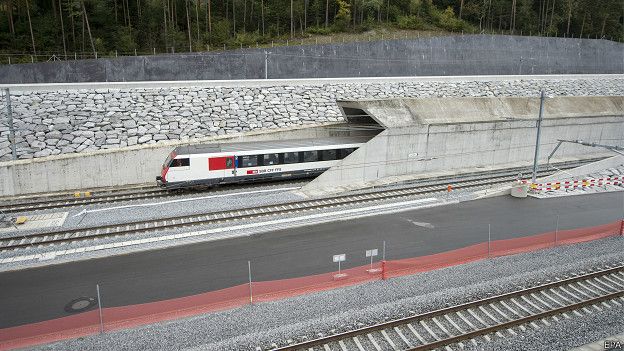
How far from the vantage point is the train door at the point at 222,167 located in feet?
81.2

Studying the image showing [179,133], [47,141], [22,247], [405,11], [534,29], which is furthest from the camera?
[534,29]

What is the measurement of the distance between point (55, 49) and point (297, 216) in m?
38.9

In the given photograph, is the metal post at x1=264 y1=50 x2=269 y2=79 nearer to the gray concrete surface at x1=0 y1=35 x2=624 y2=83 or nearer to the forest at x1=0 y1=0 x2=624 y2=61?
the gray concrete surface at x1=0 y1=35 x2=624 y2=83

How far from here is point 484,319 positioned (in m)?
12.7

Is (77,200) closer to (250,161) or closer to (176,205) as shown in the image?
(176,205)

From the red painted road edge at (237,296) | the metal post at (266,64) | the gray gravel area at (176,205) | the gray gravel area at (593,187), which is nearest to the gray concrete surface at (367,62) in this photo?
the metal post at (266,64)

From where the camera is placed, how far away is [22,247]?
17.9m

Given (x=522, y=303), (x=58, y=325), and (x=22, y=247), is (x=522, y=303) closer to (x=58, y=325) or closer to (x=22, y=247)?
(x=58, y=325)

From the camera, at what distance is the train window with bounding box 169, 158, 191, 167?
2394cm

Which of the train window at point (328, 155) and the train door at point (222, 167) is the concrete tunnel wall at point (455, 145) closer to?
the train window at point (328, 155)

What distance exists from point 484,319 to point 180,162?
17.2 m

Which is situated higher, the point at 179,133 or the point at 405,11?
the point at 405,11

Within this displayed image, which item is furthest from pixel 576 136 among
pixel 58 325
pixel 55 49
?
pixel 55 49

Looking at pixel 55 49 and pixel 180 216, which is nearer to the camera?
pixel 180 216
